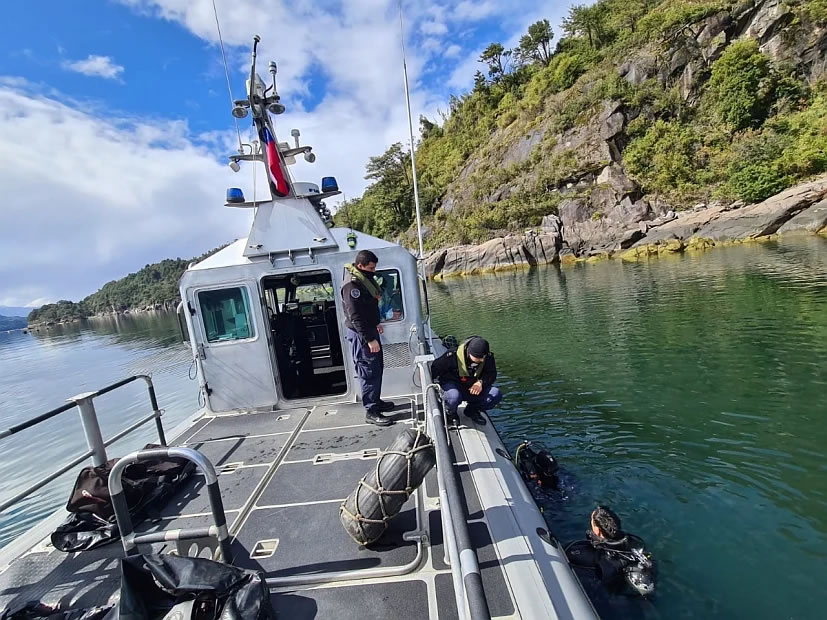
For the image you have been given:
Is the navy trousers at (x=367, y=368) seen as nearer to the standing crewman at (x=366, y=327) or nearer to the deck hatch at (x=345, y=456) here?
the standing crewman at (x=366, y=327)

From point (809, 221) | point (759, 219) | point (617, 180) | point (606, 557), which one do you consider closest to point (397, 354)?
point (606, 557)

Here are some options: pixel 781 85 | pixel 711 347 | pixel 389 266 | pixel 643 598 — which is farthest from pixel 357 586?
pixel 781 85

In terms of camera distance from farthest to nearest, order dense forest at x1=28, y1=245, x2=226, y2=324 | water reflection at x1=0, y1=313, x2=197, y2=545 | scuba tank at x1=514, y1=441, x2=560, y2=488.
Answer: dense forest at x1=28, y1=245, x2=226, y2=324
water reflection at x1=0, y1=313, x2=197, y2=545
scuba tank at x1=514, y1=441, x2=560, y2=488

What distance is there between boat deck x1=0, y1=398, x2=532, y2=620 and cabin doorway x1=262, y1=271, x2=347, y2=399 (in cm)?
203

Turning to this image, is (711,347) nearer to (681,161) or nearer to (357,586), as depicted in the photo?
(357,586)

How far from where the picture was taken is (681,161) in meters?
37.1

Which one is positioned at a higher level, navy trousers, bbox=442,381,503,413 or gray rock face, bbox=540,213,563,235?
gray rock face, bbox=540,213,563,235

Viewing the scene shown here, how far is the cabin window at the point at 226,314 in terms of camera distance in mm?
5641

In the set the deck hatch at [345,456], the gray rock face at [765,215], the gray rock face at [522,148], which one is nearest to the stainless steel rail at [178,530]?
the deck hatch at [345,456]

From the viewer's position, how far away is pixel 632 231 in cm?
3419

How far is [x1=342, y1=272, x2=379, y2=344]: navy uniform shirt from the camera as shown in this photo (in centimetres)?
466

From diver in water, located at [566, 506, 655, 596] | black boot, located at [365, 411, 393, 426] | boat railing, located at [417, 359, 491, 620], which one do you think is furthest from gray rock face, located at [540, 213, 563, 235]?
boat railing, located at [417, 359, 491, 620]

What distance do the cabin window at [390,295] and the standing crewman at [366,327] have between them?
2.48 ft

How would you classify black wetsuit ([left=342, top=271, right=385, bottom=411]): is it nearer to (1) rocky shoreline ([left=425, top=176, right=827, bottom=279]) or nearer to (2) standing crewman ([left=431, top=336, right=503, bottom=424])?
(2) standing crewman ([left=431, top=336, right=503, bottom=424])
